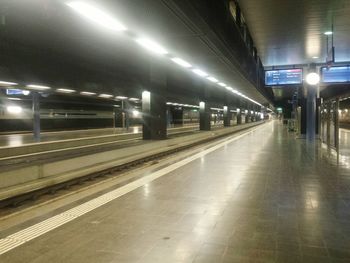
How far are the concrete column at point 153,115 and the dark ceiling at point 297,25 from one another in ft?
15.1

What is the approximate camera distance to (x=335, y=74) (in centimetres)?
1886

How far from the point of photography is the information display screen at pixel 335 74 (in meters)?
18.6

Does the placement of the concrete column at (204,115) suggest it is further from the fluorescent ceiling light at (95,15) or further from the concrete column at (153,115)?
the fluorescent ceiling light at (95,15)

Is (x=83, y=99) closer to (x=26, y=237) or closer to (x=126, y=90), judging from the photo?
(x=126, y=90)

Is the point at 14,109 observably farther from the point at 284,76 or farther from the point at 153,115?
the point at 284,76

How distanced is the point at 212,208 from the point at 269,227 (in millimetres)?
1187

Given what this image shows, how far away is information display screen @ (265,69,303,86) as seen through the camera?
20.1m

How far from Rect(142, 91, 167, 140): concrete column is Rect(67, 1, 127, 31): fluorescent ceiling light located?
7.82 metres

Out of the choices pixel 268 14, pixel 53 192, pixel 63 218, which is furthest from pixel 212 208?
pixel 268 14

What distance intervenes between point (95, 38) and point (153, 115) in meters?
4.29

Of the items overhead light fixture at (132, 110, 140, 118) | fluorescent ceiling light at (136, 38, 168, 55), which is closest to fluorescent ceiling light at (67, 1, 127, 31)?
fluorescent ceiling light at (136, 38, 168, 55)

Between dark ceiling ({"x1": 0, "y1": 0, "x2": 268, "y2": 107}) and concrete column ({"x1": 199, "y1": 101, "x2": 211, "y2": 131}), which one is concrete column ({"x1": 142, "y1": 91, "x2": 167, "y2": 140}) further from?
concrete column ({"x1": 199, "y1": 101, "x2": 211, "y2": 131})

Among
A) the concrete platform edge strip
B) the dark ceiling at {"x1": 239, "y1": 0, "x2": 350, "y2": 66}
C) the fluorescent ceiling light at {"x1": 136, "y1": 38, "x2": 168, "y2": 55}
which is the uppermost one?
the dark ceiling at {"x1": 239, "y1": 0, "x2": 350, "y2": 66}

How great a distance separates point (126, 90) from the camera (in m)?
22.0
